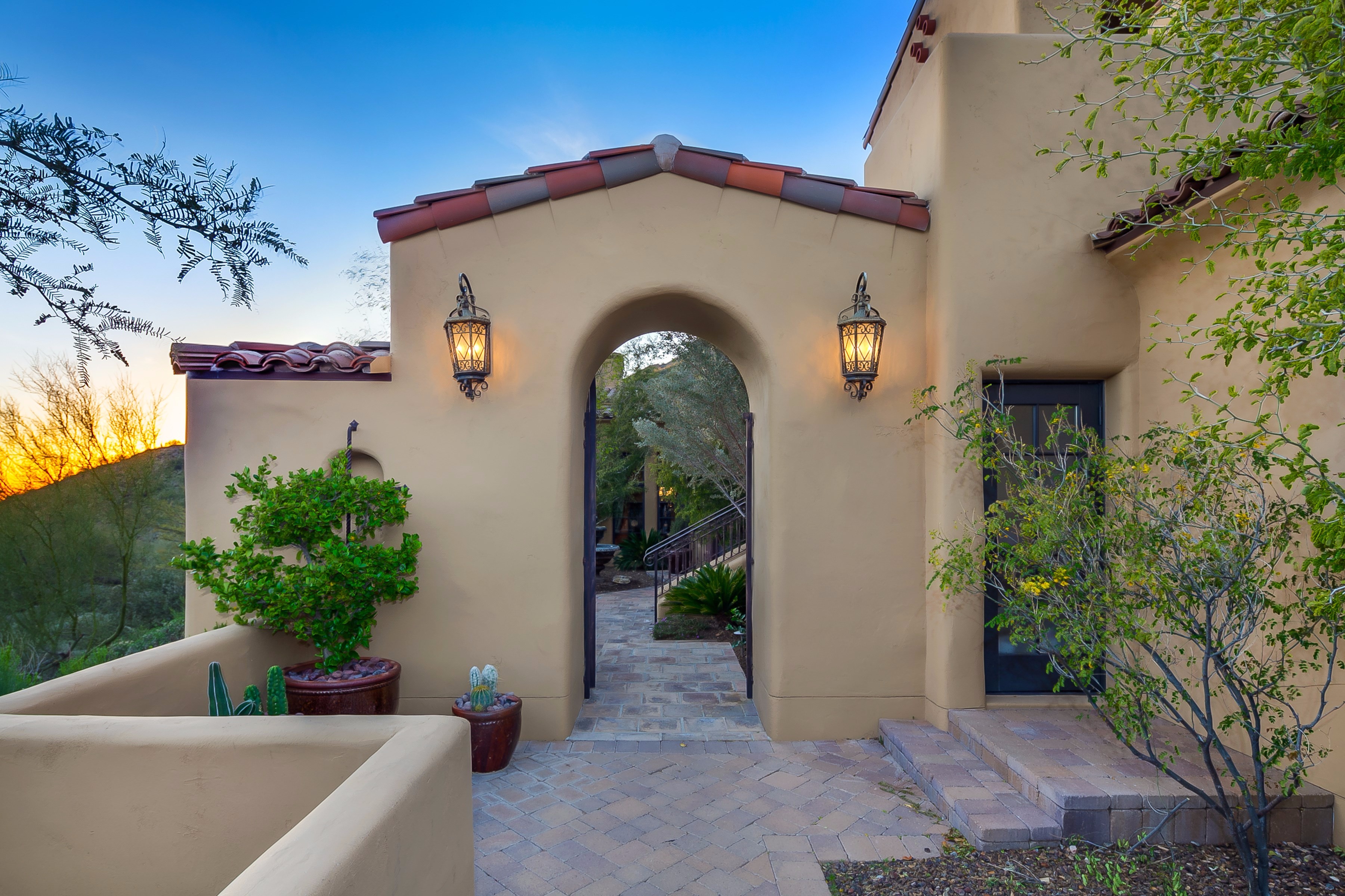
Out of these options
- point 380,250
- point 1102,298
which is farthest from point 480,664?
point 380,250

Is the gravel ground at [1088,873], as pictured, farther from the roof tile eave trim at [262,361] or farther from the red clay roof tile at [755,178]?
the roof tile eave trim at [262,361]

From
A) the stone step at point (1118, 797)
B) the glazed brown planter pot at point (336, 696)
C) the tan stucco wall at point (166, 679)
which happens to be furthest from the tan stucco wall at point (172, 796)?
the stone step at point (1118, 797)

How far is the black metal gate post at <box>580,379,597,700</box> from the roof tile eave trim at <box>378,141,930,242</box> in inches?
77.7

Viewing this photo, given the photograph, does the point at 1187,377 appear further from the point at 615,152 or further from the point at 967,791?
the point at 615,152

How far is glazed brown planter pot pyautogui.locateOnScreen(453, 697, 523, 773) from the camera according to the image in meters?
4.44

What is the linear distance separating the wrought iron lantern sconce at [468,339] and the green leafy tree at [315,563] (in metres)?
1.03

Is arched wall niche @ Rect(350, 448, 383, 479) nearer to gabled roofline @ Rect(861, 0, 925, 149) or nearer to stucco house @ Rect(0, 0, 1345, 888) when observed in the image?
stucco house @ Rect(0, 0, 1345, 888)

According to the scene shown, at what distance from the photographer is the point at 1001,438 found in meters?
4.85

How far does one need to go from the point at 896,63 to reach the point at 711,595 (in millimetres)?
7512

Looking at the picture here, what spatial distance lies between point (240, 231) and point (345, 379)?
11.1ft

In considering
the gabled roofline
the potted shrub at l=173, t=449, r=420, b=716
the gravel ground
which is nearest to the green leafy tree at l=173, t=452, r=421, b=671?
the potted shrub at l=173, t=449, r=420, b=716

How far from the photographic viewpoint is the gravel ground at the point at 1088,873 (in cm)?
306

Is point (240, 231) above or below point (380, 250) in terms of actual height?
below

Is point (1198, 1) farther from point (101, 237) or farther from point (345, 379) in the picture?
point (345, 379)
